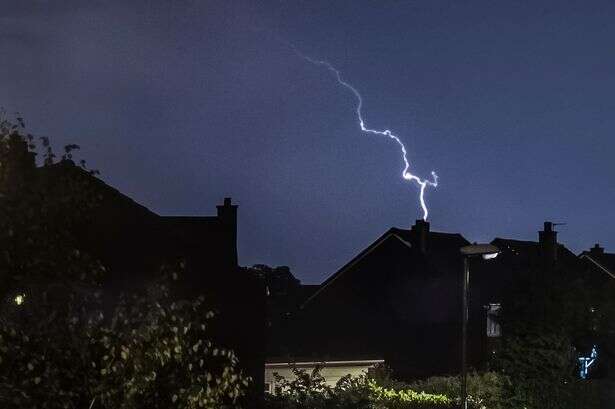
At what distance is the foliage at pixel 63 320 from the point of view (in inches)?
307

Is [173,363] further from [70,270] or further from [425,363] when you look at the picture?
[425,363]

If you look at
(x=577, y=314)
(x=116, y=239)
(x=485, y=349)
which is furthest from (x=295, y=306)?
(x=116, y=239)

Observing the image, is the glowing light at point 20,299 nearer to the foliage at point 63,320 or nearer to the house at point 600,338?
the foliage at point 63,320

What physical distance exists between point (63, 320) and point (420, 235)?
49039 mm

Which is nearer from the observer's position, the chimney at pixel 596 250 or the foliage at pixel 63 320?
the foliage at pixel 63 320

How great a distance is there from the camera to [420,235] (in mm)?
56406

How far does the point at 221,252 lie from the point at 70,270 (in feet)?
58.3

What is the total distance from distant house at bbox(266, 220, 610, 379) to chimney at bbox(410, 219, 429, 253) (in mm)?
54

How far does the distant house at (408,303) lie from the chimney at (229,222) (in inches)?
559

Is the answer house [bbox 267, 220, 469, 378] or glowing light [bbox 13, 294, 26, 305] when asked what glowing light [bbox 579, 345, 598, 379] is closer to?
house [bbox 267, 220, 469, 378]

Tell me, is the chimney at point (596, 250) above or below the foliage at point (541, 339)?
above

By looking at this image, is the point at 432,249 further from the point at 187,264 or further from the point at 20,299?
the point at 20,299

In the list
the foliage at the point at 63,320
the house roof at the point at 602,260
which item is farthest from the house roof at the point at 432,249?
the foliage at the point at 63,320

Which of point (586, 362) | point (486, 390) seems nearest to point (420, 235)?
point (586, 362)
